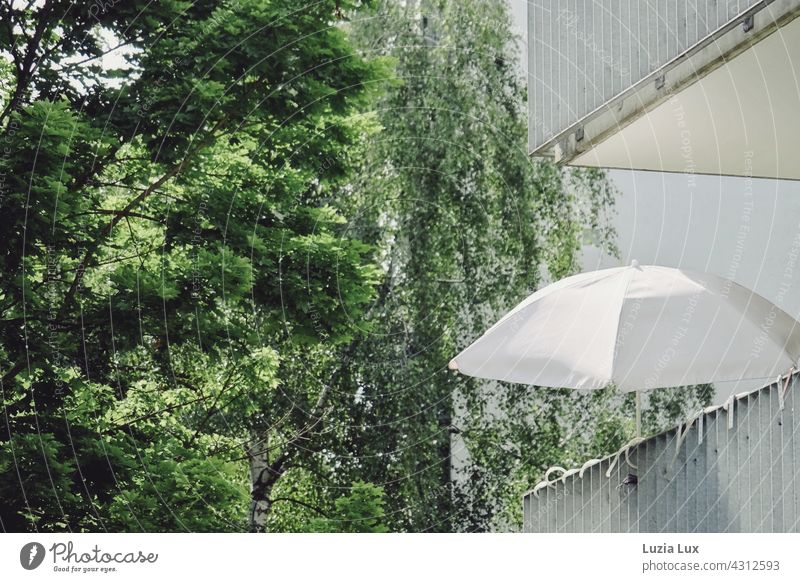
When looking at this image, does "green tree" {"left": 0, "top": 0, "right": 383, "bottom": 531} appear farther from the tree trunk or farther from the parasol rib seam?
the parasol rib seam

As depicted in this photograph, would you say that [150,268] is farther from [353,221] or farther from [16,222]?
[353,221]

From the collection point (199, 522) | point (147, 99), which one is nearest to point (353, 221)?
point (147, 99)

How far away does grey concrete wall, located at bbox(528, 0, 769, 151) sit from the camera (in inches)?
158

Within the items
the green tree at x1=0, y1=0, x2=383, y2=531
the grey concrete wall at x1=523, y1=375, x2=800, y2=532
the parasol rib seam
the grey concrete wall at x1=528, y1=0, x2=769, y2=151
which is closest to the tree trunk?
the green tree at x1=0, y1=0, x2=383, y2=531

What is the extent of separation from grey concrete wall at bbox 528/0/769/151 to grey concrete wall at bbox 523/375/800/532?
1453 millimetres

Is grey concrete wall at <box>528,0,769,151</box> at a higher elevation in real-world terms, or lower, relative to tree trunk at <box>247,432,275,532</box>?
higher

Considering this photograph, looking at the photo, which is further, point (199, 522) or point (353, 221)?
point (353, 221)

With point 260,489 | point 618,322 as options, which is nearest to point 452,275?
point 260,489

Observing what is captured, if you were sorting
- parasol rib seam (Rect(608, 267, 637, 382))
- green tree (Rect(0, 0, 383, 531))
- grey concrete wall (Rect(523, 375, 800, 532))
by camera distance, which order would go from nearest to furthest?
grey concrete wall (Rect(523, 375, 800, 532)), parasol rib seam (Rect(608, 267, 637, 382)), green tree (Rect(0, 0, 383, 531))

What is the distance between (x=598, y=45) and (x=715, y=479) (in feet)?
6.59

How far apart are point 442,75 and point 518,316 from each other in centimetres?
419

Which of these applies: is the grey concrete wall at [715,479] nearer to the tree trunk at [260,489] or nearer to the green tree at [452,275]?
the green tree at [452,275]

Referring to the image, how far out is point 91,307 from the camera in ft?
21.0

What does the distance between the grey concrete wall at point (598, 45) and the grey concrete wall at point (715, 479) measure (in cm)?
145
